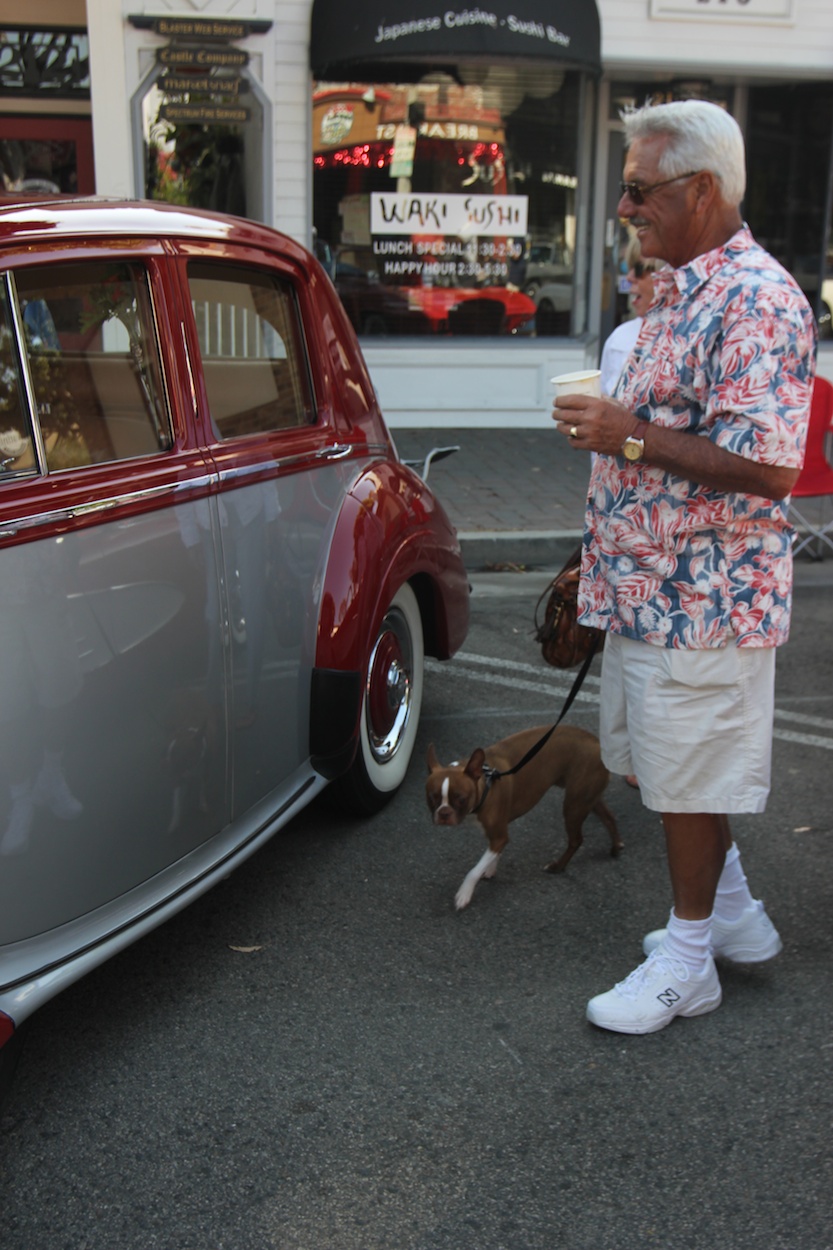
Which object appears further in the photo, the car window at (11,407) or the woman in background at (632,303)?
the woman in background at (632,303)

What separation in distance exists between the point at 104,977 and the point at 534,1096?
3.75ft

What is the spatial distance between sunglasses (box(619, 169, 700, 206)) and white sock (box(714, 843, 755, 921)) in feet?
5.22

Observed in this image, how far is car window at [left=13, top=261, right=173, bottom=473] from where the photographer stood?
2.61 m

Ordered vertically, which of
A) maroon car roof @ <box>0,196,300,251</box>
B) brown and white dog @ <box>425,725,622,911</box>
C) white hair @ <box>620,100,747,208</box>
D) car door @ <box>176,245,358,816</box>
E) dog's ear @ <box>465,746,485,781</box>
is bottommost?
brown and white dog @ <box>425,725,622,911</box>

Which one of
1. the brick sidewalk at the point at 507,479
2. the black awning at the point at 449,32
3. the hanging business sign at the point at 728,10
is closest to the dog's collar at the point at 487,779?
the brick sidewalk at the point at 507,479

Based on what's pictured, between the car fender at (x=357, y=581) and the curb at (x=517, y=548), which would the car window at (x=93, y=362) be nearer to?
the car fender at (x=357, y=581)

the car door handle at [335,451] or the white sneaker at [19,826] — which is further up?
the car door handle at [335,451]

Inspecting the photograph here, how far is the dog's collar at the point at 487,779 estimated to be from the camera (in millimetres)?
3436

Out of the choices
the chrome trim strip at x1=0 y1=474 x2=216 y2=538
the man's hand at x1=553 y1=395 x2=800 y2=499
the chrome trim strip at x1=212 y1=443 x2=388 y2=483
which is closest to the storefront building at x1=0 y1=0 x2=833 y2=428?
the chrome trim strip at x1=212 y1=443 x2=388 y2=483

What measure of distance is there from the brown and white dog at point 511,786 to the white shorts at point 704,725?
0.68 metres

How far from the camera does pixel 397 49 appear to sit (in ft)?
31.8

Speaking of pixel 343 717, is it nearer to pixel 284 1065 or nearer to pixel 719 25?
pixel 284 1065

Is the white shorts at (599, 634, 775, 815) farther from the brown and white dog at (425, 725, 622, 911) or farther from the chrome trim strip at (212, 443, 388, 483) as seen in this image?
the chrome trim strip at (212, 443, 388, 483)

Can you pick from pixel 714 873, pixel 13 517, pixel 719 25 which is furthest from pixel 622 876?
pixel 719 25
